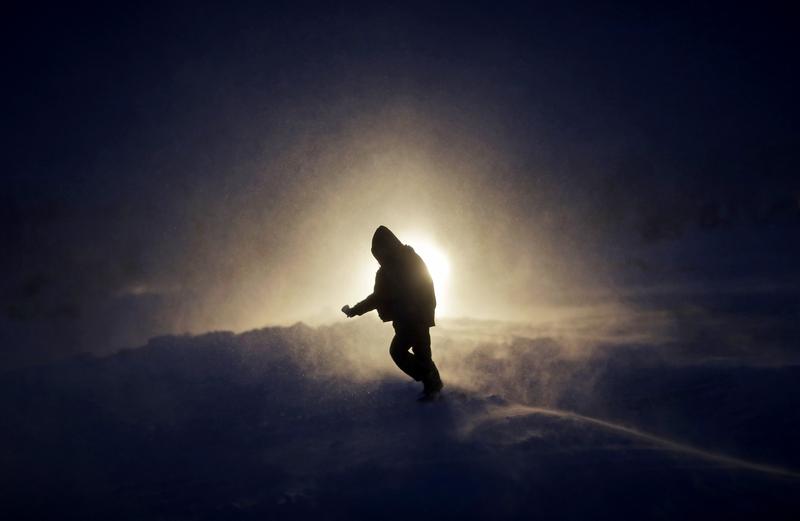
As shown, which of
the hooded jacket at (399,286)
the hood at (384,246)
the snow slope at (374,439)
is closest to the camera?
the snow slope at (374,439)

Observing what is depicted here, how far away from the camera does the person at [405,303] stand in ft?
25.0

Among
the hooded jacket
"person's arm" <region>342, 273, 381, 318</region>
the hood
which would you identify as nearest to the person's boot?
the hooded jacket

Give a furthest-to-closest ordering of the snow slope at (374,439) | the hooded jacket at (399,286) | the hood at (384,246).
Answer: the hood at (384,246)
the hooded jacket at (399,286)
the snow slope at (374,439)

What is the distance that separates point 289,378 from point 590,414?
563 centimetres

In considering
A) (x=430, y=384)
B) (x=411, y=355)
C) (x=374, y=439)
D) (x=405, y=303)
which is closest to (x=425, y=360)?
(x=411, y=355)

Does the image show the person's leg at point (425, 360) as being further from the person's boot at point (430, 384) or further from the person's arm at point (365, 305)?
the person's arm at point (365, 305)

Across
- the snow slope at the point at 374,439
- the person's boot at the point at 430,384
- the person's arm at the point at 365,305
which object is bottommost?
the snow slope at the point at 374,439

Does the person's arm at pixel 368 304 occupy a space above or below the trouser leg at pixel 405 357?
above

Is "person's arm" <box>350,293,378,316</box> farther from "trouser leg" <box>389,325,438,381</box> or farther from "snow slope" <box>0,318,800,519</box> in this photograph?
"snow slope" <box>0,318,800,519</box>

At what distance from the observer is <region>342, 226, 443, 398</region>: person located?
25.0 feet

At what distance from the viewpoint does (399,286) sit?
767cm

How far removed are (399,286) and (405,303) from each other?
298 millimetres

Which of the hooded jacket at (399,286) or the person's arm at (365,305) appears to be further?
the person's arm at (365,305)

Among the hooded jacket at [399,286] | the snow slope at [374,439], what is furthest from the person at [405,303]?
the snow slope at [374,439]
